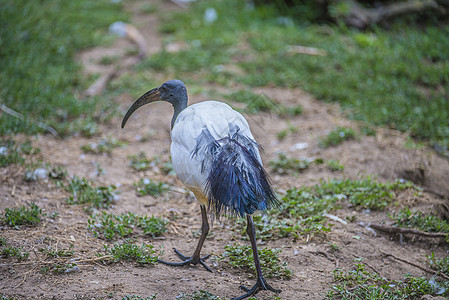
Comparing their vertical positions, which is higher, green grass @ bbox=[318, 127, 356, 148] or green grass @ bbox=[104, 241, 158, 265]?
green grass @ bbox=[104, 241, 158, 265]

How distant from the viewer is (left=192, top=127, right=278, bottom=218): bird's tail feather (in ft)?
9.87

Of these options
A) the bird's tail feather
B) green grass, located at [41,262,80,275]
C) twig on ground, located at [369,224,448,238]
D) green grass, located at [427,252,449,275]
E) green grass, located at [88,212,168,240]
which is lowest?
green grass, located at [427,252,449,275]

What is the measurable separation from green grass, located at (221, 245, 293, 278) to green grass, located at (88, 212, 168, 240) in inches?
25.9

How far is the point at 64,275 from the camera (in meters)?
3.20

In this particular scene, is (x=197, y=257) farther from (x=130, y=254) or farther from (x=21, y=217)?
(x=21, y=217)

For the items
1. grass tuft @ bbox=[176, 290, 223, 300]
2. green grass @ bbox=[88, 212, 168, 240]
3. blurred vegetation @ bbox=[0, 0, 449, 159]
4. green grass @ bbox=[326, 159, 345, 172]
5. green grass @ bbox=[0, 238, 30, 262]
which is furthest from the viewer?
blurred vegetation @ bbox=[0, 0, 449, 159]

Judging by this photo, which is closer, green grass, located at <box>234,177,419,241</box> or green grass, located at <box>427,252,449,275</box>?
green grass, located at <box>427,252,449,275</box>

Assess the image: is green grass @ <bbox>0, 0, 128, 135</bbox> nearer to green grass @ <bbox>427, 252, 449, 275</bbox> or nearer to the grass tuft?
the grass tuft

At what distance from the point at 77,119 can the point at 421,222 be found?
4084 millimetres

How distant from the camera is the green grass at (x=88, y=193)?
4.22m

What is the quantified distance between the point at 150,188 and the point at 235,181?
184 centimetres

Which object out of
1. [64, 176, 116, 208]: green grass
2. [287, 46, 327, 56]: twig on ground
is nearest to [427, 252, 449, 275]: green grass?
[64, 176, 116, 208]: green grass

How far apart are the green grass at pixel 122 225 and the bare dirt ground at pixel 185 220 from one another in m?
0.08

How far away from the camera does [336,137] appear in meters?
5.59
